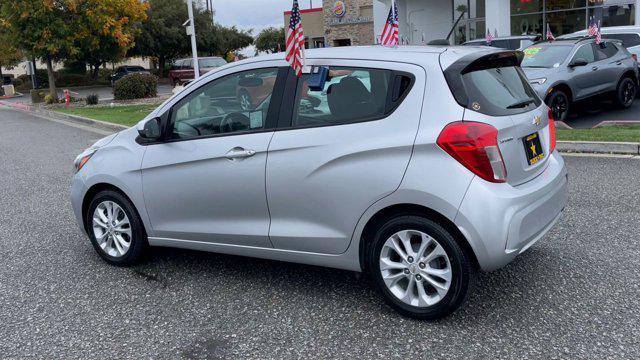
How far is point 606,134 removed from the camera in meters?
9.85

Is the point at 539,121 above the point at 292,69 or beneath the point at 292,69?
beneath

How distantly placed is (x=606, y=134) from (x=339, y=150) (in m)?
7.52

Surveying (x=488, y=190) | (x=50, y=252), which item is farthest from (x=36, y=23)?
(x=488, y=190)

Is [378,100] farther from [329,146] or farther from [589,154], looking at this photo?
[589,154]

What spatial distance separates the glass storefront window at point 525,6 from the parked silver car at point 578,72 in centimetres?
1615

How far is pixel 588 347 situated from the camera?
3.43 metres

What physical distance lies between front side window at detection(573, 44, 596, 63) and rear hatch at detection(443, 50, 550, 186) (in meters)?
9.67

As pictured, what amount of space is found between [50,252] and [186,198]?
1923 millimetres

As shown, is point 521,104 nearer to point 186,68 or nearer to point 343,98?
point 343,98

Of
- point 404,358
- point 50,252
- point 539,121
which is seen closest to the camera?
point 404,358

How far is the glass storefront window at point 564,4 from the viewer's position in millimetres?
27675

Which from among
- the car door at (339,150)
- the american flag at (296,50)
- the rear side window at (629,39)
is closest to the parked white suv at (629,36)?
the rear side window at (629,39)

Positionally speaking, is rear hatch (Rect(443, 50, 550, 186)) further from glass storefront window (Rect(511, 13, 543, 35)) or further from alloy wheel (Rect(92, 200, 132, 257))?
glass storefront window (Rect(511, 13, 543, 35))

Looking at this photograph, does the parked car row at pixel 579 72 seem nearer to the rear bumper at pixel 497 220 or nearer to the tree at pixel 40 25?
the rear bumper at pixel 497 220
